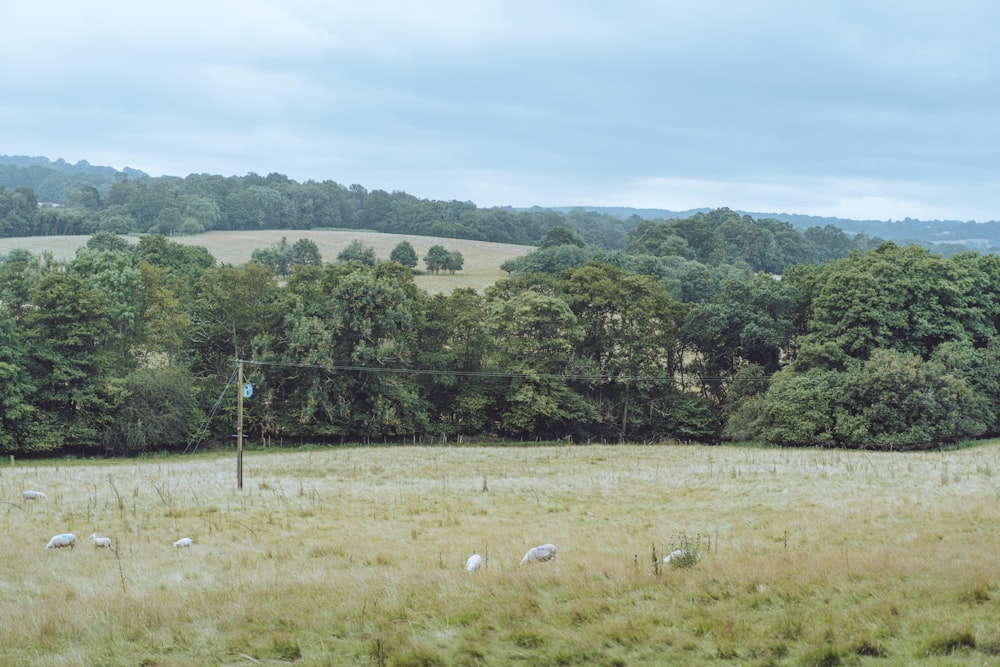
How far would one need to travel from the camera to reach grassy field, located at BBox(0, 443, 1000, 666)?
32.1 feet

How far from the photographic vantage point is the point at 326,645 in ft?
33.5

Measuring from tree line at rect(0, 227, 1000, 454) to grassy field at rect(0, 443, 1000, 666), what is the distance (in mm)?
17952

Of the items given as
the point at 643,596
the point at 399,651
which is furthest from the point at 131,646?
the point at 643,596

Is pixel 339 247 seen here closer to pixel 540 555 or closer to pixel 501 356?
pixel 501 356

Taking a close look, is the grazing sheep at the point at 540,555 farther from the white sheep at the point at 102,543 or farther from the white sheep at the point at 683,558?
the white sheep at the point at 102,543

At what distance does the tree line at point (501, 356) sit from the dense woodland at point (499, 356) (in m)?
0.16

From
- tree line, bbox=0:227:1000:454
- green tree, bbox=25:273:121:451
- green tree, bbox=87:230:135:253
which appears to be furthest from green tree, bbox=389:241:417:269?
green tree, bbox=25:273:121:451

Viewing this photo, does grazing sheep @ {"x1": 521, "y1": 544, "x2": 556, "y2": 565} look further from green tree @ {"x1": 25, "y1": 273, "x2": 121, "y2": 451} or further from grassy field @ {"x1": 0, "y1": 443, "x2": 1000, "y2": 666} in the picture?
green tree @ {"x1": 25, "y1": 273, "x2": 121, "y2": 451}

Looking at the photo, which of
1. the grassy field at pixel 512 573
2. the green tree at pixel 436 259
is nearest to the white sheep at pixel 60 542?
the grassy field at pixel 512 573

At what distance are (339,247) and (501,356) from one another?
268 ft

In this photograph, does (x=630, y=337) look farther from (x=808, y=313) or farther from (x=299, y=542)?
(x=299, y=542)

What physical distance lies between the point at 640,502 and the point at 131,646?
18.3 m

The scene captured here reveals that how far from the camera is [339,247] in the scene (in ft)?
437

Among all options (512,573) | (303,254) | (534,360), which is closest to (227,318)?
(534,360)
